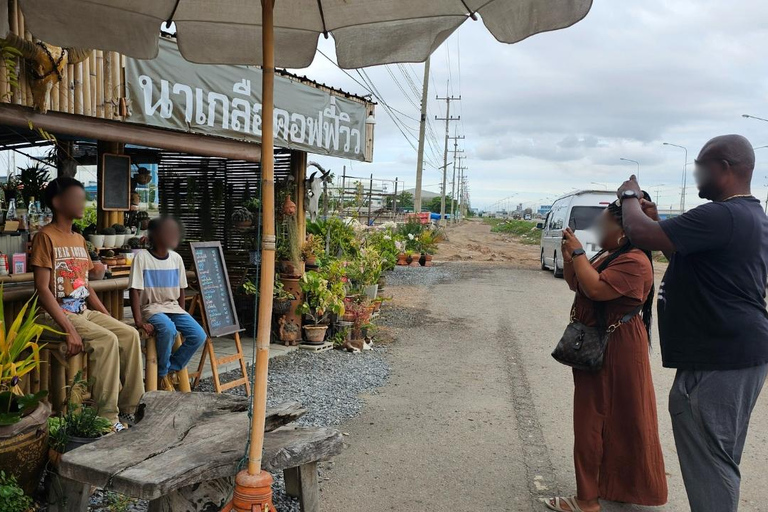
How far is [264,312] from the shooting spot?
2717 mm

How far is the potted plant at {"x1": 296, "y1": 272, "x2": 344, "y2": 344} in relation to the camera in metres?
7.79

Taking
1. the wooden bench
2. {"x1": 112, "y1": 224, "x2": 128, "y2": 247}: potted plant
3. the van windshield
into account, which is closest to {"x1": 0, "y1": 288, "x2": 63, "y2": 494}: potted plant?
the wooden bench

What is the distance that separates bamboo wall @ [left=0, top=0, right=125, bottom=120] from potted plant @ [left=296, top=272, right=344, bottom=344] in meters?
3.25

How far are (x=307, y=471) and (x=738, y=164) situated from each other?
106 inches

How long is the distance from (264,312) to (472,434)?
298 centimetres

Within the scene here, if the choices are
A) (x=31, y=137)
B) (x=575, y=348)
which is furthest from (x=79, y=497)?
(x=31, y=137)

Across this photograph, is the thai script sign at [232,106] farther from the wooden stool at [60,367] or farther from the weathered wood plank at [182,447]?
the weathered wood plank at [182,447]

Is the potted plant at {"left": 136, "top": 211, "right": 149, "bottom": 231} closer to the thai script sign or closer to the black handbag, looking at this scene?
the thai script sign

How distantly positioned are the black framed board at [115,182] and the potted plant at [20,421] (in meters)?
2.82

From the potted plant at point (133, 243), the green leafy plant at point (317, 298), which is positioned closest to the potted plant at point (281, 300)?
the green leafy plant at point (317, 298)

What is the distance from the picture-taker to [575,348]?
12.4 feet

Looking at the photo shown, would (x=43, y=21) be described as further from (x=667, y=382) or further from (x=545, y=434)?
(x=667, y=382)

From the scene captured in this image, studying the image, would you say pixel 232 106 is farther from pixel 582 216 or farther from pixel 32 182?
pixel 582 216

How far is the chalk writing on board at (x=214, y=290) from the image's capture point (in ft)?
18.6
